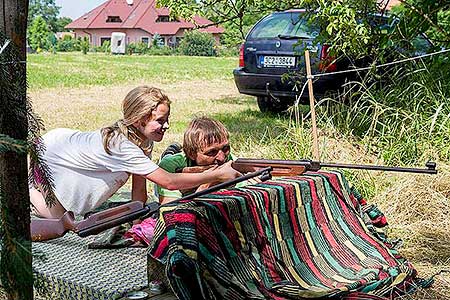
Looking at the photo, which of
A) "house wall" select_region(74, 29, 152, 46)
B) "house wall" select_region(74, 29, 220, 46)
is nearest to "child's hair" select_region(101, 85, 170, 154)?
"house wall" select_region(74, 29, 220, 46)

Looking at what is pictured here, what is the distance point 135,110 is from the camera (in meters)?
3.64

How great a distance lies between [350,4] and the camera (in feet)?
19.4

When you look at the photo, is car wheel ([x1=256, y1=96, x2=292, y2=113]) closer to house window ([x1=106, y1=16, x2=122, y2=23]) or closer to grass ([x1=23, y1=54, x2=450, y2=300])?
grass ([x1=23, y1=54, x2=450, y2=300])

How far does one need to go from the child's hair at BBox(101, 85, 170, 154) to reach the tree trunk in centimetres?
175

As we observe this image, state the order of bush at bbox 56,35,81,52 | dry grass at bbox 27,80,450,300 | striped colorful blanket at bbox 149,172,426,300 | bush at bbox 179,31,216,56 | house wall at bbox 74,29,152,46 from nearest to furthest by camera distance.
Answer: striped colorful blanket at bbox 149,172,426,300 → dry grass at bbox 27,80,450,300 → bush at bbox 179,31,216,56 → bush at bbox 56,35,81,52 → house wall at bbox 74,29,152,46

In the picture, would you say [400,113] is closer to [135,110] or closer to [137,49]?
[135,110]

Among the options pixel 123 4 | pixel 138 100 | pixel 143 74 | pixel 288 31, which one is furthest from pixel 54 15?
pixel 138 100

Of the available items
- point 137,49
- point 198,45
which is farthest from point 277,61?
point 137,49

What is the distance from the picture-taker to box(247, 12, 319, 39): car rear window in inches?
329

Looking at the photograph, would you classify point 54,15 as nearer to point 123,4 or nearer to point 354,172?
point 123,4

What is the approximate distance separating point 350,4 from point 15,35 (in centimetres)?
446

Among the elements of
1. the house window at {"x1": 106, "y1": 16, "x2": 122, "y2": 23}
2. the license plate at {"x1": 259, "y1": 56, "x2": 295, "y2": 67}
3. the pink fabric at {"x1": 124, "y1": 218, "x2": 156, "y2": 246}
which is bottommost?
the pink fabric at {"x1": 124, "y1": 218, "x2": 156, "y2": 246}

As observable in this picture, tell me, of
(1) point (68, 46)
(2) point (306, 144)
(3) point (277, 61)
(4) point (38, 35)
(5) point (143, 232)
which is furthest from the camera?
(1) point (68, 46)

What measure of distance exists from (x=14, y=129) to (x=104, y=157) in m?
1.88
